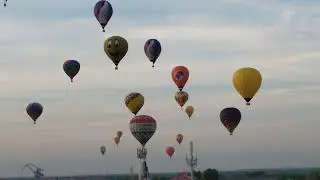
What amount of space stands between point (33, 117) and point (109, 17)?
19.9 meters

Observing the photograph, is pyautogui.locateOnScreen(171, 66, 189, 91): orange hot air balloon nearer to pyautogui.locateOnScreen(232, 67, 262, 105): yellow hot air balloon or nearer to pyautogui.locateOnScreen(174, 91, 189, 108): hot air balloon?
pyautogui.locateOnScreen(174, 91, 189, 108): hot air balloon

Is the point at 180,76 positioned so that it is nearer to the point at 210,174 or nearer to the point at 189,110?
the point at 189,110

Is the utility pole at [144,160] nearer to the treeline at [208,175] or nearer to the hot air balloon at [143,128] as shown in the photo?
the hot air balloon at [143,128]

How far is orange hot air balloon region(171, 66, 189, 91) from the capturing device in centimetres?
7138

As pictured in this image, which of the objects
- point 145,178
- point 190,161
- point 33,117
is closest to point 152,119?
point 145,178

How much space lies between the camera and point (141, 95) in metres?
69.9

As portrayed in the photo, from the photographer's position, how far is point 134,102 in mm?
69188

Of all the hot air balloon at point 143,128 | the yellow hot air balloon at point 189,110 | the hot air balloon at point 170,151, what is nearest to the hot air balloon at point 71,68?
the hot air balloon at point 143,128

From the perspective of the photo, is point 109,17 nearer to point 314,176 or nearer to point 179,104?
point 179,104

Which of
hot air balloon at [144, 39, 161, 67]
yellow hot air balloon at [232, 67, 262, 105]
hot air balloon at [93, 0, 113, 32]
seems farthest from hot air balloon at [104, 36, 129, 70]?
yellow hot air balloon at [232, 67, 262, 105]

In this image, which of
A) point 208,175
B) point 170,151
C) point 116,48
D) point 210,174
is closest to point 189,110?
point 170,151

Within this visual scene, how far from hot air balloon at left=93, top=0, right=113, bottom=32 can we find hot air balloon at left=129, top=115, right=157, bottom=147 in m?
11.0

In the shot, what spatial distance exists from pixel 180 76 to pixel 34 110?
1780 cm

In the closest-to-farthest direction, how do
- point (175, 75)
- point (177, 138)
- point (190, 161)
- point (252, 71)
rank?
point (252, 71) → point (175, 75) → point (190, 161) → point (177, 138)
